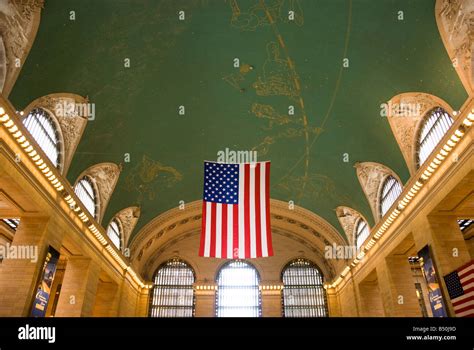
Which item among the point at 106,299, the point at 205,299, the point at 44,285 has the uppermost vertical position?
the point at 205,299

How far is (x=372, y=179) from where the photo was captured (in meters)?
15.5

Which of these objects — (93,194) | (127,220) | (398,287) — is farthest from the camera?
(127,220)

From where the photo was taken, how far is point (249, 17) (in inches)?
411

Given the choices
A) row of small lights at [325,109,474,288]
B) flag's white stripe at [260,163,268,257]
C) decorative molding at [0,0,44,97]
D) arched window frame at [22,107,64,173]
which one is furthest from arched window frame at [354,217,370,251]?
decorative molding at [0,0,44,97]

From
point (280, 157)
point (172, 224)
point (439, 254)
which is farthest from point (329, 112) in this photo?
point (172, 224)

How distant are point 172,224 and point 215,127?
346 inches

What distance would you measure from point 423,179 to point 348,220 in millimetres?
7821

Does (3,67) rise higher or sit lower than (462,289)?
higher

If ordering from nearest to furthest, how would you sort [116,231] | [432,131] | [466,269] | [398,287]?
[466,269], [432,131], [398,287], [116,231]

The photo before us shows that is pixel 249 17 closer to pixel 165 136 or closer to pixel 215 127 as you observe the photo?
pixel 215 127

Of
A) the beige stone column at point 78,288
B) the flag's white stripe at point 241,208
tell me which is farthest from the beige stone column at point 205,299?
the flag's white stripe at point 241,208

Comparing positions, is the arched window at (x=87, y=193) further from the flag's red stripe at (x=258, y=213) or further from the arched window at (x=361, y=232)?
the arched window at (x=361, y=232)

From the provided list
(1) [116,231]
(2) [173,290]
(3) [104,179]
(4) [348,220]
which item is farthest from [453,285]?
(2) [173,290]

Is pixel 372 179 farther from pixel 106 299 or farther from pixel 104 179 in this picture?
pixel 106 299
